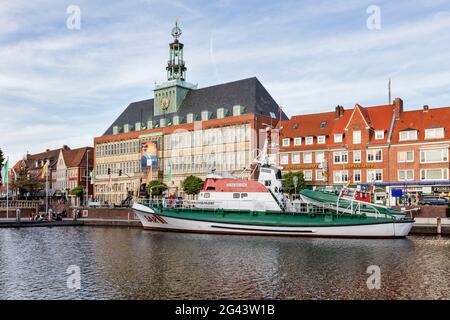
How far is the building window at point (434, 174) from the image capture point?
66000mm

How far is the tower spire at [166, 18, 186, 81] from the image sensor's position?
102 m

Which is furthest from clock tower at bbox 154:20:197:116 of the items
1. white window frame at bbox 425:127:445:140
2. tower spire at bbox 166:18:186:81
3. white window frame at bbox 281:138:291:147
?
white window frame at bbox 425:127:445:140

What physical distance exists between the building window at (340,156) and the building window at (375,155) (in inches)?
140

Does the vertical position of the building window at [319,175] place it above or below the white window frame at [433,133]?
below

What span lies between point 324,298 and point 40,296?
Answer: 1251 cm

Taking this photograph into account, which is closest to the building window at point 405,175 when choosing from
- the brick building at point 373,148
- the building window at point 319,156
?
the brick building at point 373,148

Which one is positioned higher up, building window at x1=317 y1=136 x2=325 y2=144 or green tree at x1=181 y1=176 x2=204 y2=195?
building window at x1=317 y1=136 x2=325 y2=144

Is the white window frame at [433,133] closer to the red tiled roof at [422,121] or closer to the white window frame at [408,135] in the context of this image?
the red tiled roof at [422,121]

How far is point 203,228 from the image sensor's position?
52.0 metres

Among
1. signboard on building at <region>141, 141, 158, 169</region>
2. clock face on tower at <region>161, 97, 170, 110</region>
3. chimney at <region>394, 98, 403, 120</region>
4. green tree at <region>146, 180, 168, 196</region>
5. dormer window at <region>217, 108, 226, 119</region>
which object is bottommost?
green tree at <region>146, 180, 168, 196</region>

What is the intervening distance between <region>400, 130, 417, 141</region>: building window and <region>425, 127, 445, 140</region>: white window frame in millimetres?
1580

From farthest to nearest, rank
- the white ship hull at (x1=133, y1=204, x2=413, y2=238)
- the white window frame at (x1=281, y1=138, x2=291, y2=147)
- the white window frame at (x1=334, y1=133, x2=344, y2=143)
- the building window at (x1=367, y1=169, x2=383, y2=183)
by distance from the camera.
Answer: the white window frame at (x1=281, y1=138, x2=291, y2=147) < the white window frame at (x1=334, y1=133, x2=344, y2=143) < the building window at (x1=367, y1=169, x2=383, y2=183) < the white ship hull at (x1=133, y1=204, x2=413, y2=238)

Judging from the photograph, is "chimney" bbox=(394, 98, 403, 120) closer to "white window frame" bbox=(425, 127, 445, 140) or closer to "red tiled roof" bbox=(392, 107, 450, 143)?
"red tiled roof" bbox=(392, 107, 450, 143)
